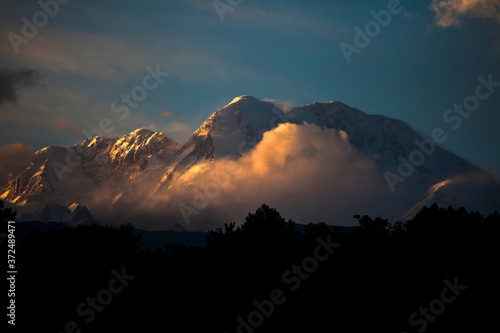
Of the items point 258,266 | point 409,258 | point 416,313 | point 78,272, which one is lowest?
point 416,313

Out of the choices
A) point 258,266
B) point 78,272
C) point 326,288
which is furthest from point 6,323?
point 326,288

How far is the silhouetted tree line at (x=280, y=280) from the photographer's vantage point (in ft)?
144

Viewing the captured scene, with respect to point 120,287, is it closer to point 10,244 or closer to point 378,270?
point 10,244

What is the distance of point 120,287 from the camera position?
188 feet

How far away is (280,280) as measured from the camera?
52125 millimetres

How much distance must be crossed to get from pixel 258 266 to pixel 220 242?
19156 millimetres

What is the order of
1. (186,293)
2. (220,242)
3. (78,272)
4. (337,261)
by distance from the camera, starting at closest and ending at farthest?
1. (337,261)
2. (186,293)
3. (78,272)
4. (220,242)

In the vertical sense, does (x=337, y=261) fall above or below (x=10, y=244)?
below

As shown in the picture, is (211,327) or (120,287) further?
(120,287)

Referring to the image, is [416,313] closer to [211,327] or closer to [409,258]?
[409,258]

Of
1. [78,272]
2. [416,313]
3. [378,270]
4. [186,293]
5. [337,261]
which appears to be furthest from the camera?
[78,272]

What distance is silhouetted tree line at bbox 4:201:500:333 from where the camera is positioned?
144ft

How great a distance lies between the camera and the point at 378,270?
46844 mm

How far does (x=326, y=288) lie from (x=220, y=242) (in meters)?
30.6
